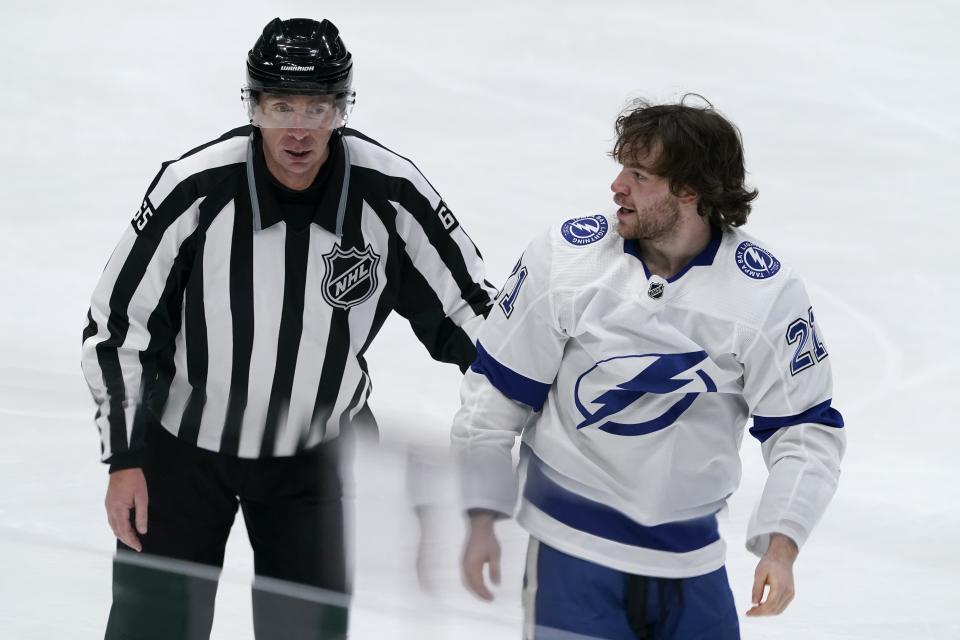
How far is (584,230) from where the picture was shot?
5.91 feet

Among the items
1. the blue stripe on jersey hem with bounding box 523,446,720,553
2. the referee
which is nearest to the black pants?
the referee

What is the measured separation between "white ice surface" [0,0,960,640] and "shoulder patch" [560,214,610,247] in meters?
0.37

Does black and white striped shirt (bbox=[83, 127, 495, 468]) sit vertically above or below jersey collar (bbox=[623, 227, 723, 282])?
below

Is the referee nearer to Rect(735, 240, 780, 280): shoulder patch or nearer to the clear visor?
the clear visor

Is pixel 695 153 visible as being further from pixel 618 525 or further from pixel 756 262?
pixel 618 525

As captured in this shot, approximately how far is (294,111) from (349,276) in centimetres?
25

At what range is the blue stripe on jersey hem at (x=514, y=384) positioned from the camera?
5.95 feet

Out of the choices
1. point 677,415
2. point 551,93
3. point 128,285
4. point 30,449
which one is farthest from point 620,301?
point 551,93

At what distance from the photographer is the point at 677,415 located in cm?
176

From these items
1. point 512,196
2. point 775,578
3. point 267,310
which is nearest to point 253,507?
point 267,310

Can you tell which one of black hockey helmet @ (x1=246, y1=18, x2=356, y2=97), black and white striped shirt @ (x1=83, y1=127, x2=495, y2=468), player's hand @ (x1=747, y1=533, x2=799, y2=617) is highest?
black hockey helmet @ (x1=246, y1=18, x2=356, y2=97)

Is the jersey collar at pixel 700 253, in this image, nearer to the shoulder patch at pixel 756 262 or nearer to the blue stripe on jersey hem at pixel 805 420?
the shoulder patch at pixel 756 262

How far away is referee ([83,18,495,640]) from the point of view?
2.04 meters

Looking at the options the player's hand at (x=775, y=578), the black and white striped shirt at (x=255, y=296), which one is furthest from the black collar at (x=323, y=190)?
the player's hand at (x=775, y=578)
